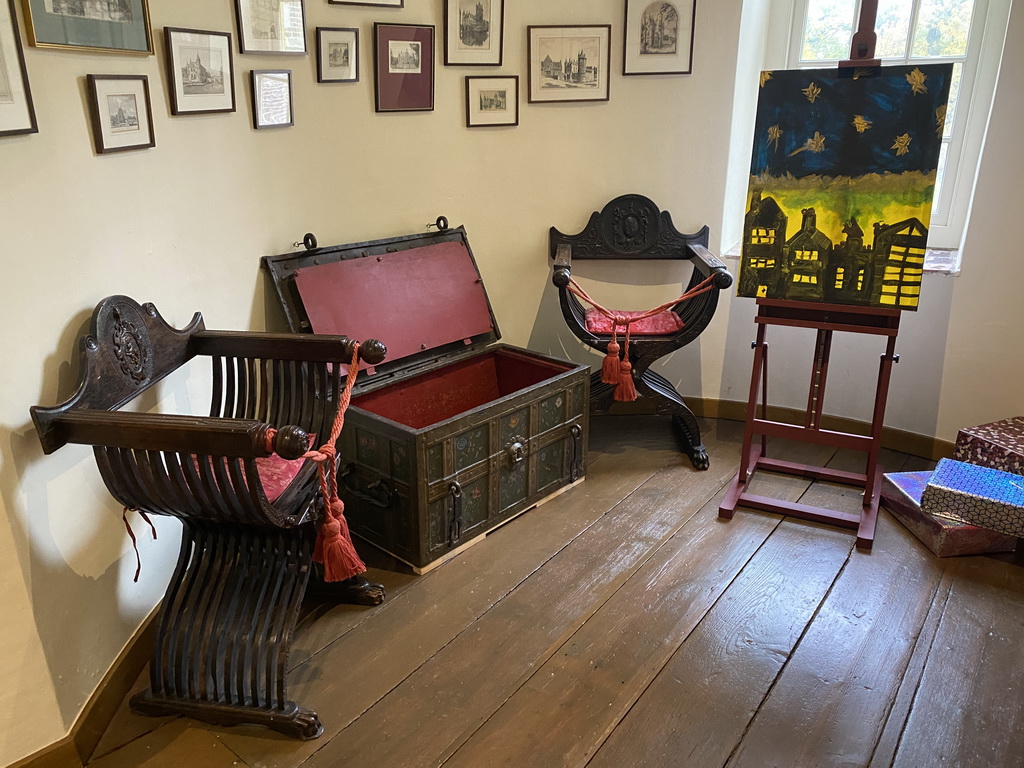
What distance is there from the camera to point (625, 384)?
2.91m

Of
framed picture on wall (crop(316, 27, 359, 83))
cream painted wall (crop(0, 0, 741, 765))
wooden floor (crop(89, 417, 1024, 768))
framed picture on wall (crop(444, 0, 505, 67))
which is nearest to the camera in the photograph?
cream painted wall (crop(0, 0, 741, 765))

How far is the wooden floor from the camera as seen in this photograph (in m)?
1.75

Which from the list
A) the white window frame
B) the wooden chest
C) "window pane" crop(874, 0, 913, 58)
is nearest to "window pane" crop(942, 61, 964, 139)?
the white window frame

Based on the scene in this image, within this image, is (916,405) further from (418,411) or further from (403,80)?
(403,80)

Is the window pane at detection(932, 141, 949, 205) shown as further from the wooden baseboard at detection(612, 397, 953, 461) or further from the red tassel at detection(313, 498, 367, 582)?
the red tassel at detection(313, 498, 367, 582)

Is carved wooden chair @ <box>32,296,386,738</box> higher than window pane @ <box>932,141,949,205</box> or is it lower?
lower

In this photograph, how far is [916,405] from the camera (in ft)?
10.4

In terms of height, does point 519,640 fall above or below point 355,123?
below

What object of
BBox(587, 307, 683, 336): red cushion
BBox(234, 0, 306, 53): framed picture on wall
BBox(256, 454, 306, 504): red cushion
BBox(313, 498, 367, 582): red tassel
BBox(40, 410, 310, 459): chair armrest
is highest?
BBox(234, 0, 306, 53): framed picture on wall

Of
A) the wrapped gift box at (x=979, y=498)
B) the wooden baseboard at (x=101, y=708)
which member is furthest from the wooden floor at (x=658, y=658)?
the wrapped gift box at (x=979, y=498)

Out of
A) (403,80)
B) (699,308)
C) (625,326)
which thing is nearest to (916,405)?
(699,308)

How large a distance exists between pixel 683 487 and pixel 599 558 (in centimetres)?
62

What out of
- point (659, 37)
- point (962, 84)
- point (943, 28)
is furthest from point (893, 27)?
point (659, 37)

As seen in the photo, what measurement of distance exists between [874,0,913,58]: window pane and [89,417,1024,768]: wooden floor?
1.83m
